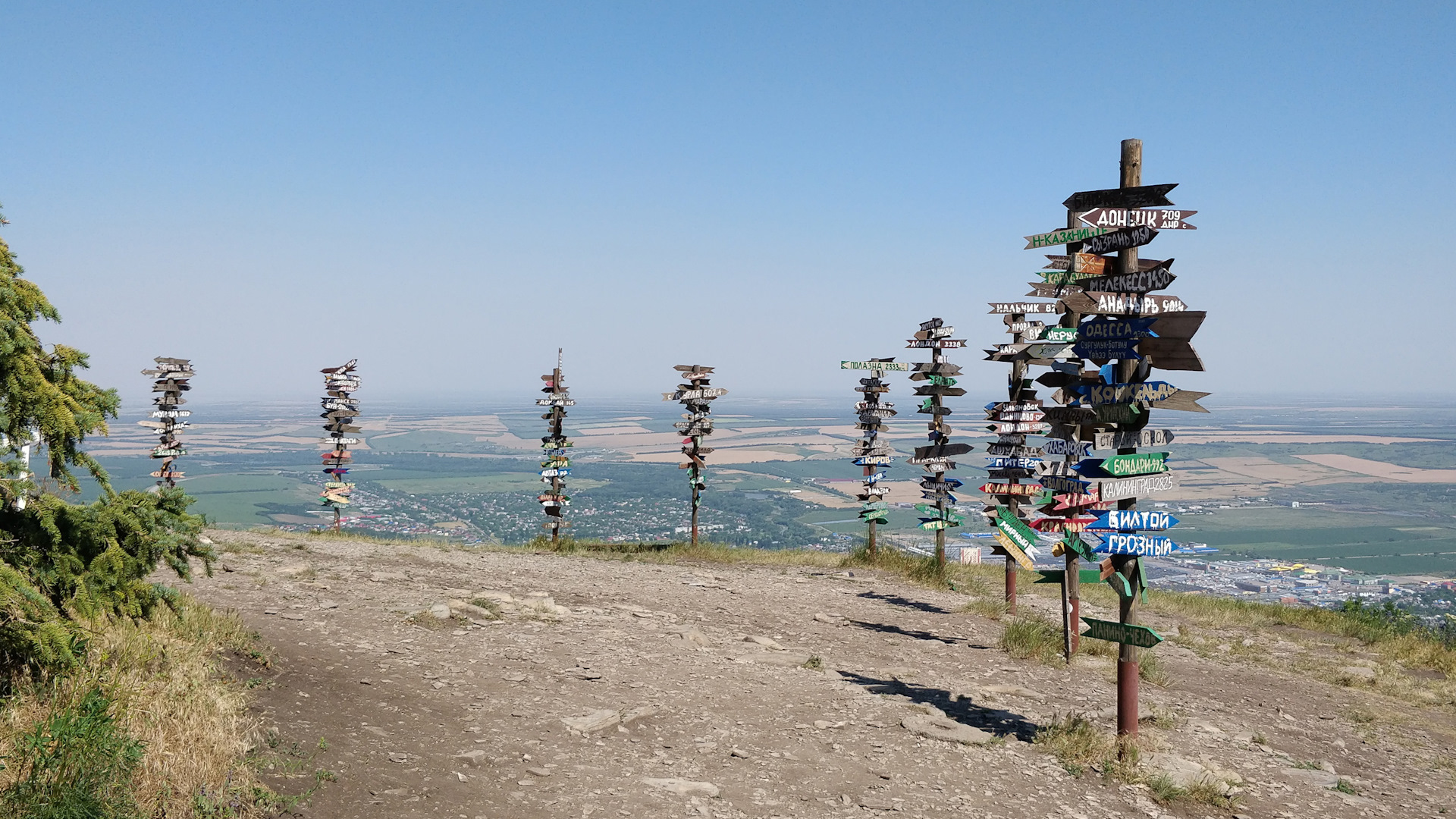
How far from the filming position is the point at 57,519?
605 centimetres

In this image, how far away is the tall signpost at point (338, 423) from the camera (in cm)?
2216

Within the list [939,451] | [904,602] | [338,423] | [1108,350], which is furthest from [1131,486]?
[338,423]

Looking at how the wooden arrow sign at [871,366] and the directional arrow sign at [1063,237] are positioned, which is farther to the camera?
the wooden arrow sign at [871,366]

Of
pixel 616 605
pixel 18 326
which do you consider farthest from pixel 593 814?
pixel 616 605

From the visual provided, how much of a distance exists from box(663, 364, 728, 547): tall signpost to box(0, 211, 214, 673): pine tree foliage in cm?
1488

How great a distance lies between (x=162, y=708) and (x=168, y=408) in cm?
1992

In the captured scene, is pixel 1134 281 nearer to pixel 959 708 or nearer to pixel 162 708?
pixel 959 708

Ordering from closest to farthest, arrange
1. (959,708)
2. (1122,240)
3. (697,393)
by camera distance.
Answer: (1122,240) → (959,708) → (697,393)

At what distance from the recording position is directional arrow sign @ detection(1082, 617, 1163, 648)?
768 centimetres

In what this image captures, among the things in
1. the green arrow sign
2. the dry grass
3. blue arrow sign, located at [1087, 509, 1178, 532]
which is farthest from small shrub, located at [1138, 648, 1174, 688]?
the dry grass

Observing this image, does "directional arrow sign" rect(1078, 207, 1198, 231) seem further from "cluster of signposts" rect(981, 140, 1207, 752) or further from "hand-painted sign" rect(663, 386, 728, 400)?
"hand-painted sign" rect(663, 386, 728, 400)

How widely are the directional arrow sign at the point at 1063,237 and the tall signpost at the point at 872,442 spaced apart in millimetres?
9372

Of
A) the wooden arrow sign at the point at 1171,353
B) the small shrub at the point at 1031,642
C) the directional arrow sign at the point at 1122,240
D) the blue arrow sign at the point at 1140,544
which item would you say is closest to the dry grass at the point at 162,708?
the blue arrow sign at the point at 1140,544

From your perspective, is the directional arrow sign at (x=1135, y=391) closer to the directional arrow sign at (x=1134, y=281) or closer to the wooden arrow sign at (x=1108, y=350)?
the wooden arrow sign at (x=1108, y=350)
